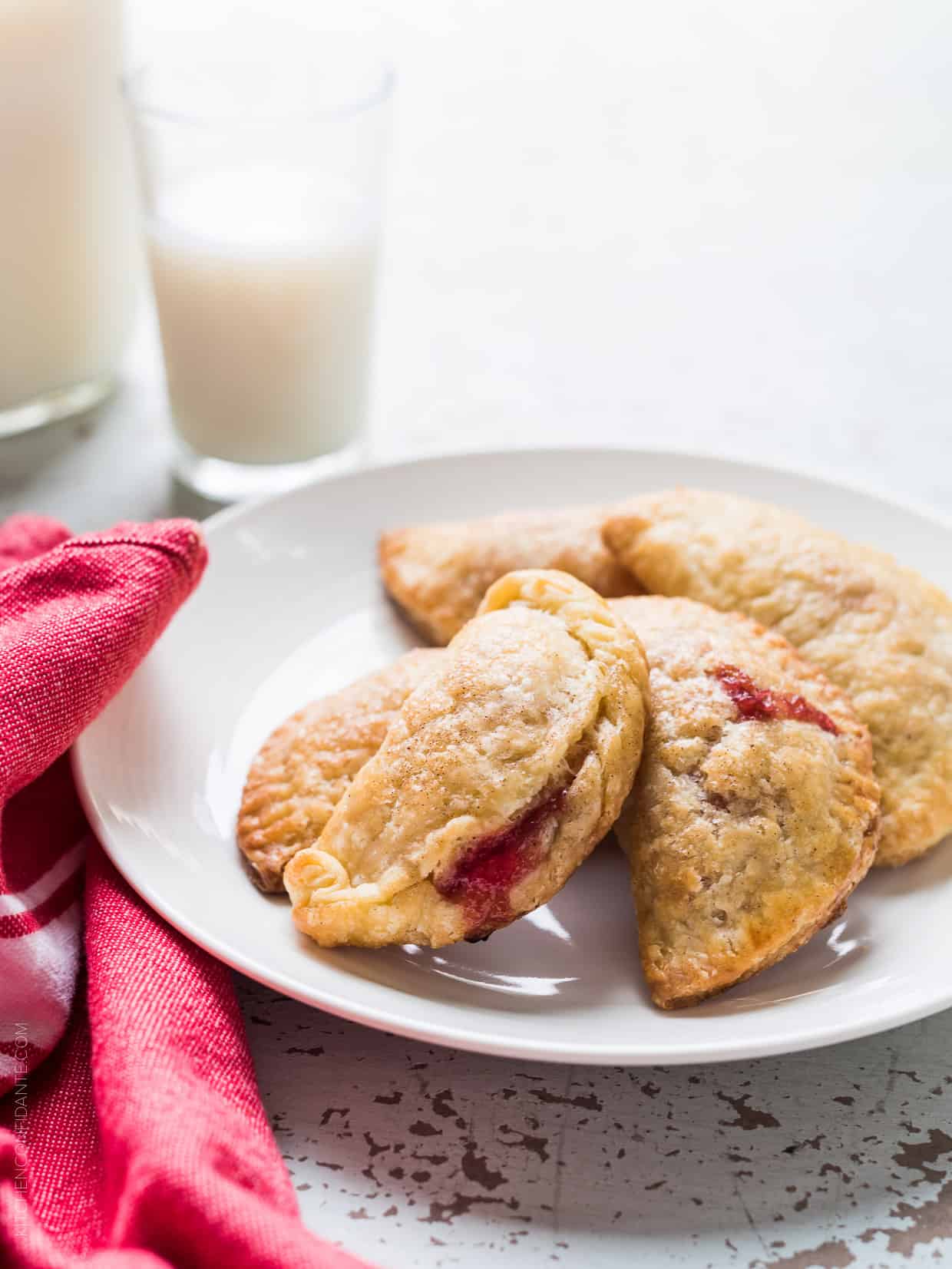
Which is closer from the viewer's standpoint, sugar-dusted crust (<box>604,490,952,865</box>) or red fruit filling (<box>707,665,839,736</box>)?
red fruit filling (<box>707,665,839,736</box>)

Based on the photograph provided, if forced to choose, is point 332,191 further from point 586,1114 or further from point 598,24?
point 598,24

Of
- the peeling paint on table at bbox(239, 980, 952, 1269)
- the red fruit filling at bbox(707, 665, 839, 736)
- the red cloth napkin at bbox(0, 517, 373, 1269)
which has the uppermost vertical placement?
the red fruit filling at bbox(707, 665, 839, 736)

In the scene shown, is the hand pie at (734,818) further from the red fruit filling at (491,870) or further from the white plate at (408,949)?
the red fruit filling at (491,870)

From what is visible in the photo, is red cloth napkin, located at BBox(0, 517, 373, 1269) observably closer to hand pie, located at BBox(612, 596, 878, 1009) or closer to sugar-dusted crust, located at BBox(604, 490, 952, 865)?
hand pie, located at BBox(612, 596, 878, 1009)

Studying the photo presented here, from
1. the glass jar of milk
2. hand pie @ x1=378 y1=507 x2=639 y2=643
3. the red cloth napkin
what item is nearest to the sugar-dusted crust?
hand pie @ x1=378 y1=507 x2=639 y2=643

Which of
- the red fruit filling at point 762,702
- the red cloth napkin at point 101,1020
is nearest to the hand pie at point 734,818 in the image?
the red fruit filling at point 762,702

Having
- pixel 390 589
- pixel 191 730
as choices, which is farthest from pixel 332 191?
pixel 191 730
